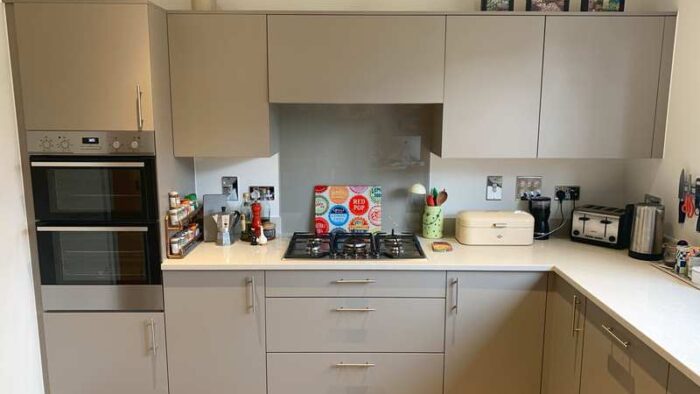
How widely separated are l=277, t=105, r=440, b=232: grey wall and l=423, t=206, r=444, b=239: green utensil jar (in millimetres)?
124

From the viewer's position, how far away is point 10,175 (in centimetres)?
211

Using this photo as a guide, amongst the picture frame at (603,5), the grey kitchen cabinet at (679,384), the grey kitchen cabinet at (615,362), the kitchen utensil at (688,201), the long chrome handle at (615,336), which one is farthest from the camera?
the picture frame at (603,5)

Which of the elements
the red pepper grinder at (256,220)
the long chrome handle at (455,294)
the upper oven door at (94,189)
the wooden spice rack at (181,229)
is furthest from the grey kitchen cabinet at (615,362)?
the upper oven door at (94,189)

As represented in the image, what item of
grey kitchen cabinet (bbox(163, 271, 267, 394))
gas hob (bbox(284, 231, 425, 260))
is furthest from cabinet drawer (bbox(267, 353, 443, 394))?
gas hob (bbox(284, 231, 425, 260))

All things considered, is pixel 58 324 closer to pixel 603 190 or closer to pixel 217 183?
pixel 217 183

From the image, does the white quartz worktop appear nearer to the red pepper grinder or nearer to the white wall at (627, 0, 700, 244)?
the red pepper grinder

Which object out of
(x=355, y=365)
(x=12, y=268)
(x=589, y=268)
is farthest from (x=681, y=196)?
(x=12, y=268)

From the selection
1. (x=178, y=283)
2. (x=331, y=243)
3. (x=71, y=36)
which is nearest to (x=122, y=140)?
(x=71, y=36)

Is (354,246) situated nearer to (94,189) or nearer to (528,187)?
(528,187)

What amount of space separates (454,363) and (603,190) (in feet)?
4.27

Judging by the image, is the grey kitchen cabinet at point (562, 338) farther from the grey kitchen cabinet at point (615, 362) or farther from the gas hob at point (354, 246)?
the gas hob at point (354, 246)

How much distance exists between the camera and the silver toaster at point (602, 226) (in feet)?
8.22

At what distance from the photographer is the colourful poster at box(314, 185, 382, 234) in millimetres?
2787

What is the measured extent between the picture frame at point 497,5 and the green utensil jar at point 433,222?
1.04m
